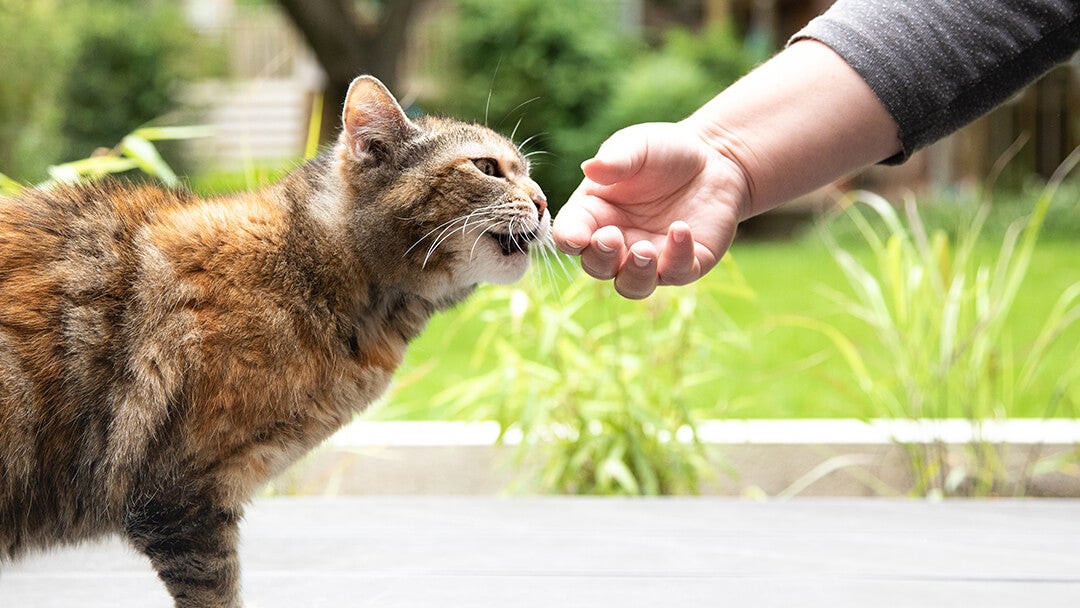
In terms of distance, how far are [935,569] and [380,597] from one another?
711mm

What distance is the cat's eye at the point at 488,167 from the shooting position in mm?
1177

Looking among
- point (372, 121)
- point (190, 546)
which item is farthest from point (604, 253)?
point (190, 546)

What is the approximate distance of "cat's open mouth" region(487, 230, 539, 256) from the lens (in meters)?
1.15

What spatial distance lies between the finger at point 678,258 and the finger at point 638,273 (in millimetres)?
14

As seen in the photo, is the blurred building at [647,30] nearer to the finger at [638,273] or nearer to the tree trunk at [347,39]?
the tree trunk at [347,39]

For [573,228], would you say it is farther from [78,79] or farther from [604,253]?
[78,79]

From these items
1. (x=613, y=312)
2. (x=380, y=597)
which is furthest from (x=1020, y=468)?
(x=380, y=597)

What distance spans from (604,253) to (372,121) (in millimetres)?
292

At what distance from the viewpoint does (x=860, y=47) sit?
1.20 metres

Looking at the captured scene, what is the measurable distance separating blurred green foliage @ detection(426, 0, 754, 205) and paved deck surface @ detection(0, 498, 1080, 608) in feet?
15.1

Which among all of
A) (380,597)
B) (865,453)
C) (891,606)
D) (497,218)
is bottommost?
(865,453)

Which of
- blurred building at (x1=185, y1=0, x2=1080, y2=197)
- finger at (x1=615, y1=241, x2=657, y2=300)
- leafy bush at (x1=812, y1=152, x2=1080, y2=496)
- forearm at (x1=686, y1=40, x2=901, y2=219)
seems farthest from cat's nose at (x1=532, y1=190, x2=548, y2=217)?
blurred building at (x1=185, y1=0, x2=1080, y2=197)

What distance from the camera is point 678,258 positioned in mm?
1096

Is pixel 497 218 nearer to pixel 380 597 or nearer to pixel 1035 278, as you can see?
pixel 380 597
